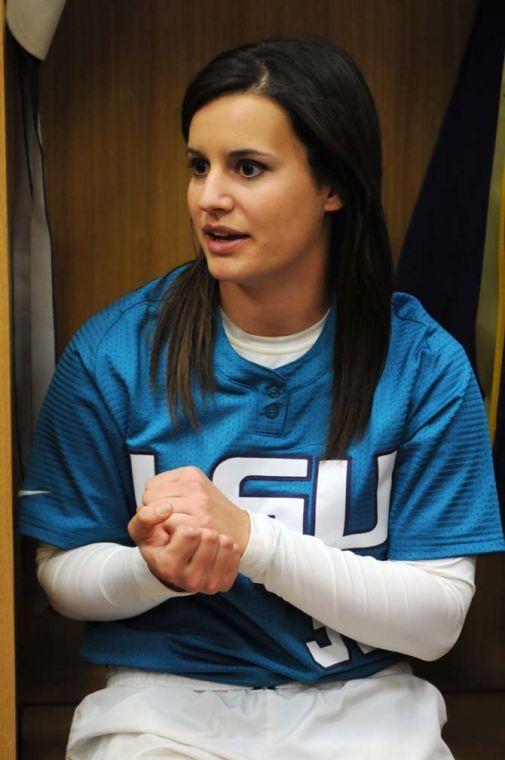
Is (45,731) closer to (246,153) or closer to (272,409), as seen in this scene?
(272,409)

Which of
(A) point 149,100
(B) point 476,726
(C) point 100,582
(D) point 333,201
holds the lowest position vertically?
(B) point 476,726

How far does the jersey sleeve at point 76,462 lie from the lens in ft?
4.28

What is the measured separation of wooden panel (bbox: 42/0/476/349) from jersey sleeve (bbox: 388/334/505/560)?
0.56 m

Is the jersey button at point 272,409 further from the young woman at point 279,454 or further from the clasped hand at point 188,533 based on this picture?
the clasped hand at point 188,533

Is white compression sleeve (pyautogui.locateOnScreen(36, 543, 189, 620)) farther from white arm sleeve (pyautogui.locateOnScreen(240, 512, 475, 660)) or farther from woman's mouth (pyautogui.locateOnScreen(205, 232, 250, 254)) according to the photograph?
woman's mouth (pyautogui.locateOnScreen(205, 232, 250, 254))

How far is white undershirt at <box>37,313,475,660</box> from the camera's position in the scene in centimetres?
122

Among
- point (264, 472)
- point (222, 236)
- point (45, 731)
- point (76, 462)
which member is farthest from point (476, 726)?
point (222, 236)

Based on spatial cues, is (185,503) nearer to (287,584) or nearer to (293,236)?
(287,584)

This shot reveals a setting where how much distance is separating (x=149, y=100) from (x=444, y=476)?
0.72m

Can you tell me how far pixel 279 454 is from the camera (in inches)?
51.1

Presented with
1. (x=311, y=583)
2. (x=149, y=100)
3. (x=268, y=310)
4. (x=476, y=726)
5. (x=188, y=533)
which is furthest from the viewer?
(x=476, y=726)

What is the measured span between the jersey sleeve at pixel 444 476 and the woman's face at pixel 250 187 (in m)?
0.22

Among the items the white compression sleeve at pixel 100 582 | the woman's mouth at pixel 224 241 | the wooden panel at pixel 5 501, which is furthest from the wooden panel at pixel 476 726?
the woman's mouth at pixel 224 241

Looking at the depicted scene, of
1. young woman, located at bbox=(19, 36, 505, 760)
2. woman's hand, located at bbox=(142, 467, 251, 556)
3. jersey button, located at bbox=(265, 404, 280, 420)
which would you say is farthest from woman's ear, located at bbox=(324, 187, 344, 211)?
woman's hand, located at bbox=(142, 467, 251, 556)
